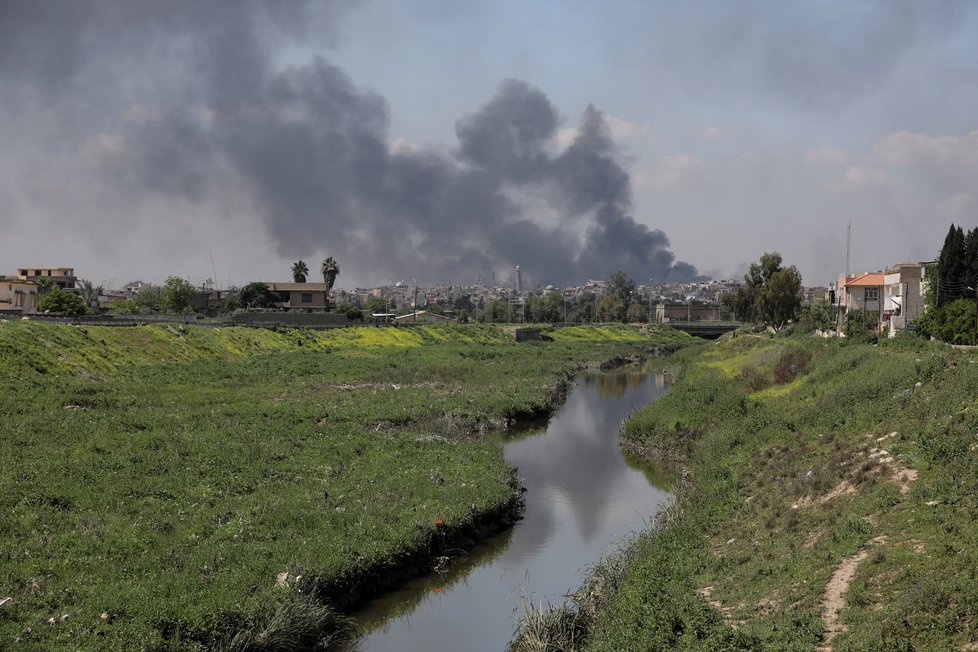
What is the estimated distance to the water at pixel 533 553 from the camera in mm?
25594

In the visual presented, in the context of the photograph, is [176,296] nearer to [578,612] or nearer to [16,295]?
[16,295]

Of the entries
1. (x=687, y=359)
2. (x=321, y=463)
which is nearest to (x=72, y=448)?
(x=321, y=463)

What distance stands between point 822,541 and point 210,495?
19375 millimetres

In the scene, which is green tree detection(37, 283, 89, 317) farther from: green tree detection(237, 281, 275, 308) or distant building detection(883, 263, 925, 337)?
distant building detection(883, 263, 925, 337)

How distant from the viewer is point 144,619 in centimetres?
1995

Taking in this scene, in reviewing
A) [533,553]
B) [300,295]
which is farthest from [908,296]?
[300,295]

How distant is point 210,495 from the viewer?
30.1 metres

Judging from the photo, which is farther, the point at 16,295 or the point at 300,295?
the point at 300,295

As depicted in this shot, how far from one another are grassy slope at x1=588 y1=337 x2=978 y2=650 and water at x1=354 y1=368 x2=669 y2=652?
10.8 ft

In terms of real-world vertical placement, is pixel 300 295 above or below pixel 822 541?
above

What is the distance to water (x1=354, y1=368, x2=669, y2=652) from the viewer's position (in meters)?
25.6

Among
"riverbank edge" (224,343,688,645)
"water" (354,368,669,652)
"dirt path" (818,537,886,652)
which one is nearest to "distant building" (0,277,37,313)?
"water" (354,368,669,652)

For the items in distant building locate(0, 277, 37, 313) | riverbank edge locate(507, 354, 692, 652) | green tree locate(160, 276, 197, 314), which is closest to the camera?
riverbank edge locate(507, 354, 692, 652)

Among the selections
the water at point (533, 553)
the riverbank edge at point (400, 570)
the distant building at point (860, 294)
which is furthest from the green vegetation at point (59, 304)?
the distant building at point (860, 294)
